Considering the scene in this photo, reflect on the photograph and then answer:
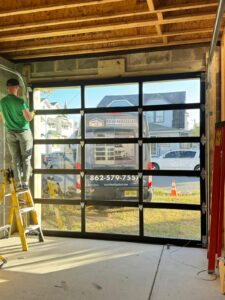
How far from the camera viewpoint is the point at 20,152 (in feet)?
14.9

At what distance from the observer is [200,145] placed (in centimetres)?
427

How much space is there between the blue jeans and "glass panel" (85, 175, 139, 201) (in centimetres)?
99

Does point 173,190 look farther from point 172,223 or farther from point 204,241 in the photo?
point 204,241

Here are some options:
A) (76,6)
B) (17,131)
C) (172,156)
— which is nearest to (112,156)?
(172,156)

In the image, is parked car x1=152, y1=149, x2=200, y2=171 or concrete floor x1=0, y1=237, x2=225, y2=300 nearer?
concrete floor x1=0, y1=237, x2=225, y2=300

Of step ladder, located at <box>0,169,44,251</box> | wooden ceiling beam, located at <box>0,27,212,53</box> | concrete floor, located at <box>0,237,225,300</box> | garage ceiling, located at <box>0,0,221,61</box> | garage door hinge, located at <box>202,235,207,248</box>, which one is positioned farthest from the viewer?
garage door hinge, located at <box>202,235,207,248</box>

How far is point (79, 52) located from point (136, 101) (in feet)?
3.89

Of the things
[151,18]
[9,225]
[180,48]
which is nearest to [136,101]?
[180,48]

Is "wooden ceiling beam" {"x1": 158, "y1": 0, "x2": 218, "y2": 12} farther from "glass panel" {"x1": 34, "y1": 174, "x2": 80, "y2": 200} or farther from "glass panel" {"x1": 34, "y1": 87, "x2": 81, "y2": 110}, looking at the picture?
"glass panel" {"x1": 34, "y1": 174, "x2": 80, "y2": 200}

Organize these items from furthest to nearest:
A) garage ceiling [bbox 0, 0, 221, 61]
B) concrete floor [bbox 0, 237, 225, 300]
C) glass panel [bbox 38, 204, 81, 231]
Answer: glass panel [bbox 38, 204, 81, 231] < garage ceiling [bbox 0, 0, 221, 61] < concrete floor [bbox 0, 237, 225, 300]

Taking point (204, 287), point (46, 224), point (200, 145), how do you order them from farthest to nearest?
point (46, 224), point (200, 145), point (204, 287)

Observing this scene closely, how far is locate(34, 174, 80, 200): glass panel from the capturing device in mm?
4867

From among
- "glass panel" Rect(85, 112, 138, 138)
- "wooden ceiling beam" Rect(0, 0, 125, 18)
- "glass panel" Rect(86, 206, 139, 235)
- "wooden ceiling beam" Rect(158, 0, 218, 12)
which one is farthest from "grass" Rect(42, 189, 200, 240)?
"wooden ceiling beam" Rect(0, 0, 125, 18)

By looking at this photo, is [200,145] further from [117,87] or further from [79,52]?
[79,52]
